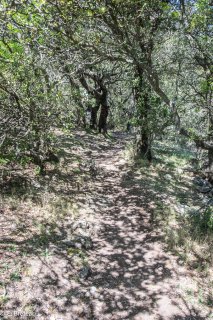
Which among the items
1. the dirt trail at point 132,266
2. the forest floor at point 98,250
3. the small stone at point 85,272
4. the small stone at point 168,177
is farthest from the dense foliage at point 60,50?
the small stone at point 85,272

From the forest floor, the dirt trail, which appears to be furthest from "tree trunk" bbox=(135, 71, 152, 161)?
the dirt trail

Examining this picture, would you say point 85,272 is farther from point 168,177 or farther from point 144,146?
point 144,146

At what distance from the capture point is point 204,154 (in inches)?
622

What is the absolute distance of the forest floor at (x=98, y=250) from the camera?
18.5 feet

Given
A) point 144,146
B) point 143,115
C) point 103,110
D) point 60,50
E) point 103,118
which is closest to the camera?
point 60,50

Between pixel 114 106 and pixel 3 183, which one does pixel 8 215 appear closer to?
pixel 3 183

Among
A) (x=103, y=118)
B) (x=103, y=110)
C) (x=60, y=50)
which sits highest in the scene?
(x=60, y=50)

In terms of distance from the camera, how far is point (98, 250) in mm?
7473

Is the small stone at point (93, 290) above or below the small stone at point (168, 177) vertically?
below

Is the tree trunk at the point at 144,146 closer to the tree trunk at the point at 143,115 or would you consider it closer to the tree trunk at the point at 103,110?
the tree trunk at the point at 143,115

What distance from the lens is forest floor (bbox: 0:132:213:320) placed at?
563cm

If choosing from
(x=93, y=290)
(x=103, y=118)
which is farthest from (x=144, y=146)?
(x=93, y=290)

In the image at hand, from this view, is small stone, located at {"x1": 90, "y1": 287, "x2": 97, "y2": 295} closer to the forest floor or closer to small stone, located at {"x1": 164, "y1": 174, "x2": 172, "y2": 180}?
the forest floor

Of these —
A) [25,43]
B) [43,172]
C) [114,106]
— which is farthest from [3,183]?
[114,106]
